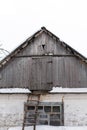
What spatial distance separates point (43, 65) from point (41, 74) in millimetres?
442

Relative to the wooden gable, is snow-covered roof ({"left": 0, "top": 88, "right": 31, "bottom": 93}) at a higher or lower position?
lower

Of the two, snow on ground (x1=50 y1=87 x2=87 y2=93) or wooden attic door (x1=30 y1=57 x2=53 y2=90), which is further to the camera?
wooden attic door (x1=30 y1=57 x2=53 y2=90)

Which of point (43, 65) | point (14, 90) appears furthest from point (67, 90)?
point (14, 90)

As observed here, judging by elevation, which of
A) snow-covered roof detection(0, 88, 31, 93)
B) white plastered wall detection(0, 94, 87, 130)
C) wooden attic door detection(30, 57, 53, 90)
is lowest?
white plastered wall detection(0, 94, 87, 130)

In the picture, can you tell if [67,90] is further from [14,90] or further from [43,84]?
[14,90]

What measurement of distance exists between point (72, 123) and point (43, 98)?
1.66 meters

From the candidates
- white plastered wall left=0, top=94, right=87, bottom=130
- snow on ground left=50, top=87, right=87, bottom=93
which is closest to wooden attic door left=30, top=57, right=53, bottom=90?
snow on ground left=50, top=87, right=87, bottom=93

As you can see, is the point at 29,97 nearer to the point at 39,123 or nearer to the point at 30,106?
the point at 30,106

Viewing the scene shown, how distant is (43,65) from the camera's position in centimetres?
1280

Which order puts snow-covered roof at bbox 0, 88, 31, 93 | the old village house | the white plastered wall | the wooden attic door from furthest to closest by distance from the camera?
1. the wooden attic door
2. snow-covered roof at bbox 0, 88, 31, 93
3. the old village house
4. the white plastered wall

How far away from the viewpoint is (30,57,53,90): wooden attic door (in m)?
12.4

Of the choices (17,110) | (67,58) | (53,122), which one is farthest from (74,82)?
(17,110)

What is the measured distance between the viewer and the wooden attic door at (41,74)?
12406 mm

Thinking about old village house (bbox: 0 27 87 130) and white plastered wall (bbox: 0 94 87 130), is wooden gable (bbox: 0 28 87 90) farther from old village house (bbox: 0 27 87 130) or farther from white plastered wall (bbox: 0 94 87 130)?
white plastered wall (bbox: 0 94 87 130)
